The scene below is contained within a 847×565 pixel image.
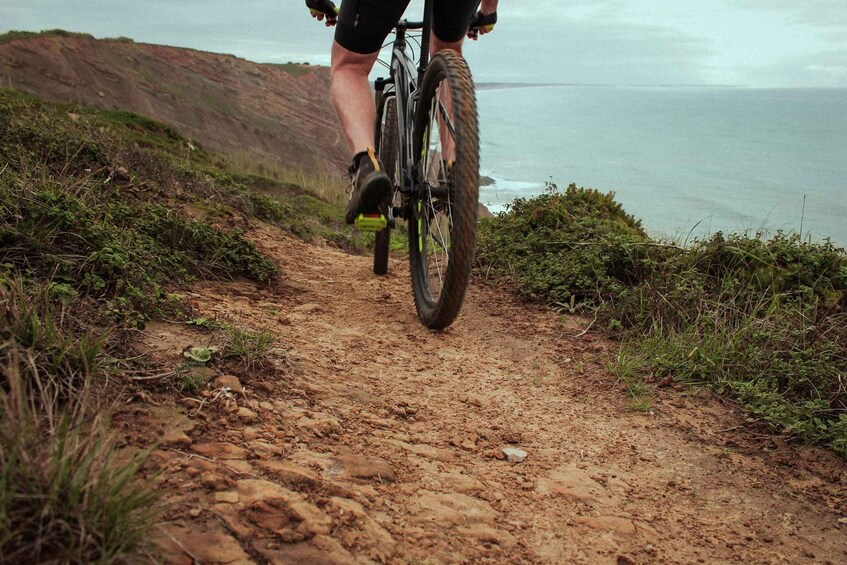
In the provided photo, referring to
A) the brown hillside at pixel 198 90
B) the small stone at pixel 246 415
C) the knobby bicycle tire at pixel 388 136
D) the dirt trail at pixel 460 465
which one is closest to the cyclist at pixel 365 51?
the knobby bicycle tire at pixel 388 136

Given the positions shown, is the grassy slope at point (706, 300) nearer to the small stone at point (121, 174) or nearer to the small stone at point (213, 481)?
the small stone at point (213, 481)

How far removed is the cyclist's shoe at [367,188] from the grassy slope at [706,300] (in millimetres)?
1154

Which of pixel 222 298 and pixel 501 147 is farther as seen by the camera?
pixel 501 147

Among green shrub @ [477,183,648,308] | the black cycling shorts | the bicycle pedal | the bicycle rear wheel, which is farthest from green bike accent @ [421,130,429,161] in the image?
green shrub @ [477,183,648,308]

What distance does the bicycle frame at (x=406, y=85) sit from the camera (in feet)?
11.6

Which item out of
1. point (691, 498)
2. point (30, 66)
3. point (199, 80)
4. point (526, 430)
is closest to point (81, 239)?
point (526, 430)

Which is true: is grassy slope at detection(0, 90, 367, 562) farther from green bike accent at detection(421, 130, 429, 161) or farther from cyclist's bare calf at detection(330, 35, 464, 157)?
green bike accent at detection(421, 130, 429, 161)

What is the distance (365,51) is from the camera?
136 inches

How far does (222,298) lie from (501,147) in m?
27.4

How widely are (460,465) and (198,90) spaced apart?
3462 cm

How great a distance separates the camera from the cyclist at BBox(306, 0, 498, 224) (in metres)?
3.26

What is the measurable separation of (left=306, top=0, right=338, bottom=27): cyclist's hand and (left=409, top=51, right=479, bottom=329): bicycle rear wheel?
2.83 ft

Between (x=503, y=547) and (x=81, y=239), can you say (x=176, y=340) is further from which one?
(x=503, y=547)

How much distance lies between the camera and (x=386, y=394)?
2.61m
